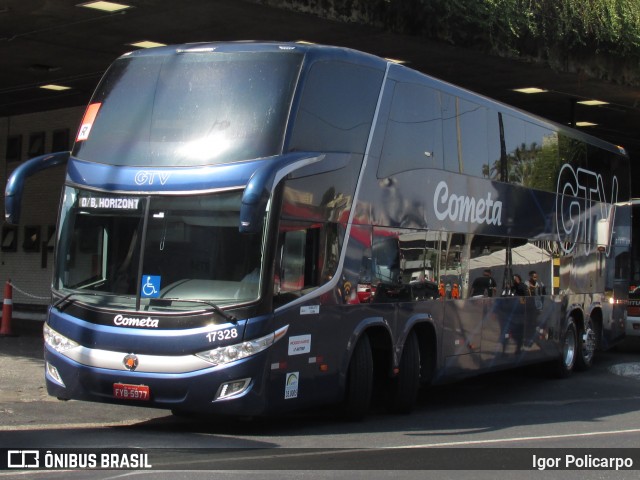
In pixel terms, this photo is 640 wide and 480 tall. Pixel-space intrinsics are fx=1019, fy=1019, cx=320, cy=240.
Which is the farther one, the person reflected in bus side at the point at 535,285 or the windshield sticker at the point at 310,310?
the person reflected in bus side at the point at 535,285

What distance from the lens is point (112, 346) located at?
32.3ft

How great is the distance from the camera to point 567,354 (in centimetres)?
1794

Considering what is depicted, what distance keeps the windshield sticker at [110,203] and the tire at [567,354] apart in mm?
9508

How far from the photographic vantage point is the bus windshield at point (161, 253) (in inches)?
386

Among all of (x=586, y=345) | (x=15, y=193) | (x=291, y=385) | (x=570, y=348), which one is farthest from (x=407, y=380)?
(x=586, y=345)

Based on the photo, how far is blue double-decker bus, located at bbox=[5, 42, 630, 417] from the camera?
9.70 meters

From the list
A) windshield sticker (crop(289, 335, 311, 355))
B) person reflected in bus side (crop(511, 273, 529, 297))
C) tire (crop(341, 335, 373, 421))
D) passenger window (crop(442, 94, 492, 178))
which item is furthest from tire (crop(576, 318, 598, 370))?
windshield sticker (crop(289, 335, 311, 355))

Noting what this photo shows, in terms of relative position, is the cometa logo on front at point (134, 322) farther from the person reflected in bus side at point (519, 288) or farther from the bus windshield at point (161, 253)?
the person reflected in bus side at point (519, 288)

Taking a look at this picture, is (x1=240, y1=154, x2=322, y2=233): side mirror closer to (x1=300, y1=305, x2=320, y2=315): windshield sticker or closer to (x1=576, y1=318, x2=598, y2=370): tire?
(x1=300, y1=305, x2=320, y2=315): windshield sticker

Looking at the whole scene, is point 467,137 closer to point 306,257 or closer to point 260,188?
point 306,257

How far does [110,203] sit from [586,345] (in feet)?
36.2

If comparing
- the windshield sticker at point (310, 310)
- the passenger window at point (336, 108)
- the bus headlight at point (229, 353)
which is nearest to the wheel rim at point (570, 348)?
the passenger window at point (336, 108)

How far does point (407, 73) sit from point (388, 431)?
14.1 feet

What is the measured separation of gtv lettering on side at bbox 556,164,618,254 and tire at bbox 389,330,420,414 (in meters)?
5.53
